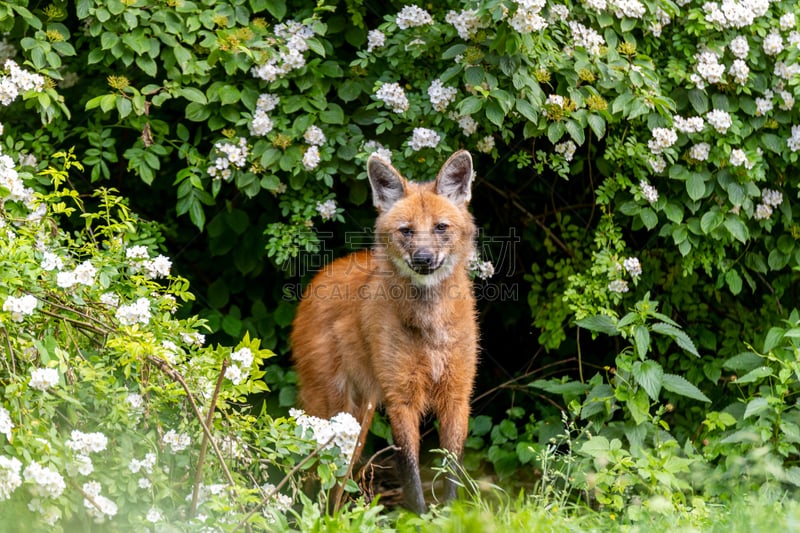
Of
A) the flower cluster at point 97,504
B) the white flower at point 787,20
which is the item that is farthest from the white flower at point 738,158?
the flower cluster at point 97,504

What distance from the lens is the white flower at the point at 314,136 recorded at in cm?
461

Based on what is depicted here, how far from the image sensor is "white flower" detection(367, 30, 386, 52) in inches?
181

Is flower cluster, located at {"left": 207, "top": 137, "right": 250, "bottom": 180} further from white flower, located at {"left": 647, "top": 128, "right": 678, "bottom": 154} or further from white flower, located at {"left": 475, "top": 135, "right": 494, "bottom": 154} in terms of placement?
white flower, located at {"left": 647, "top": 128, "right": 678, "bottom": 154}

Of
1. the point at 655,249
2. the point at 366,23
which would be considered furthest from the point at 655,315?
the point at 366,23

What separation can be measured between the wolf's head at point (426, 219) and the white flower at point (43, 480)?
83.2 inches

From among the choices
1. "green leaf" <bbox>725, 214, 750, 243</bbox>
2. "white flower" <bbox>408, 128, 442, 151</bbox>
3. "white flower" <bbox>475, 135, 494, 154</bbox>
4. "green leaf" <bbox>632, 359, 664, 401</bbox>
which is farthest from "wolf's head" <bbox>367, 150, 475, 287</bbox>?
"green leaf" <bbox>725, 214, 750, 243</bbox>

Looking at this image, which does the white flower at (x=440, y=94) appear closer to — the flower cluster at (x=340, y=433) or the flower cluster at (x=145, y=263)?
the flower cluster at (x=145, y=263)

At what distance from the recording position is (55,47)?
4.40 meters

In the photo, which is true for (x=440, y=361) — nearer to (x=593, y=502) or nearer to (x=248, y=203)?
(x=593, y=502)

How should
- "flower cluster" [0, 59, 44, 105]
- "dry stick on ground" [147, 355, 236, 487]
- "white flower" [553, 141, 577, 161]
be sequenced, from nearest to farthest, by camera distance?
"dry stick on ground" [147, 355, 236, 487] < "flower cluster" [0, 59, 44, 105] < "white flower" [553, 141, 577, 161]

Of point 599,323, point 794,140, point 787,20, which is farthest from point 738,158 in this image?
point 599,323

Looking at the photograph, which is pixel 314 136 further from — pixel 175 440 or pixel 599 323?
pixel 175 440

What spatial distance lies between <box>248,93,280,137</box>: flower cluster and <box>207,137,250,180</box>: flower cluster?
0.33 ft

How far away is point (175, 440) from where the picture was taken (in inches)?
129
